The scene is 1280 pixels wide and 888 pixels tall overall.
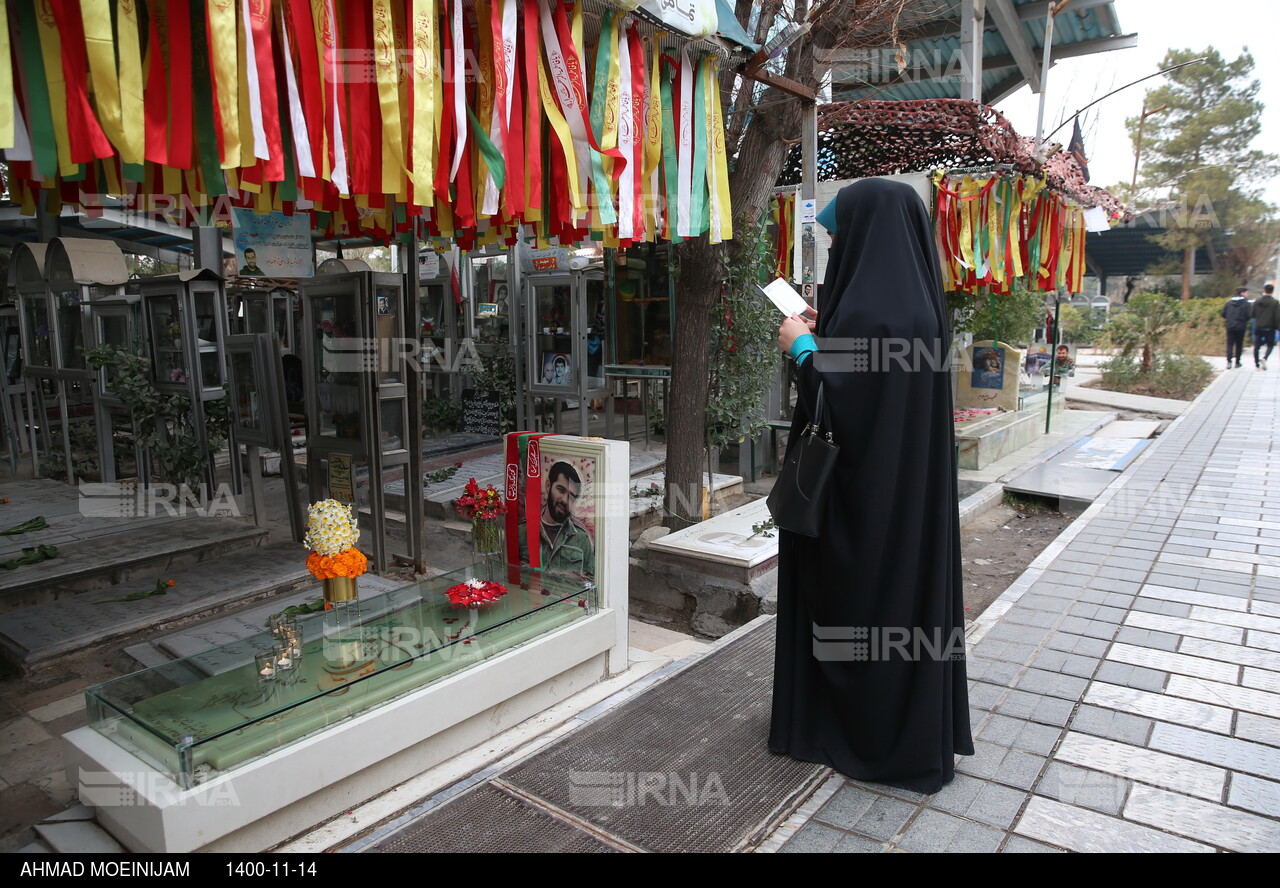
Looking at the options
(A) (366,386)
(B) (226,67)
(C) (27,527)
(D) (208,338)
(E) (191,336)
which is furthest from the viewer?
(D) (208,338)

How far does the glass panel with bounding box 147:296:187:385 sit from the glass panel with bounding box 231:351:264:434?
478 millimetres

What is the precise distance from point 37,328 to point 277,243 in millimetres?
3461

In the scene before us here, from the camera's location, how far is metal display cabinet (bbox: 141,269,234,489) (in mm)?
6441

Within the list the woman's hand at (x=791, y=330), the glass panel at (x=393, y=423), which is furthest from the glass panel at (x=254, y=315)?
the woman's hand at (x=791, y=330)

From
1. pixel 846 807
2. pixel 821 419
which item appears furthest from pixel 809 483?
pixel 846 807

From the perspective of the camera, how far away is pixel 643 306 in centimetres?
780

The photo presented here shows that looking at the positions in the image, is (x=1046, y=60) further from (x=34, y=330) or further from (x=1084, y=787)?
(x=34, y=330)

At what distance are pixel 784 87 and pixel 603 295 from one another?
4.22 meters

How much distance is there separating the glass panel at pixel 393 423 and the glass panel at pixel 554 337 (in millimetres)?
3009

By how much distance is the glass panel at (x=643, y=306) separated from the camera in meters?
7.70

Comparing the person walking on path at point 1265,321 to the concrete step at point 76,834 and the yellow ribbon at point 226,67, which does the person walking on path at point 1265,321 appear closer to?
the yellow ribbon at point 226,67
